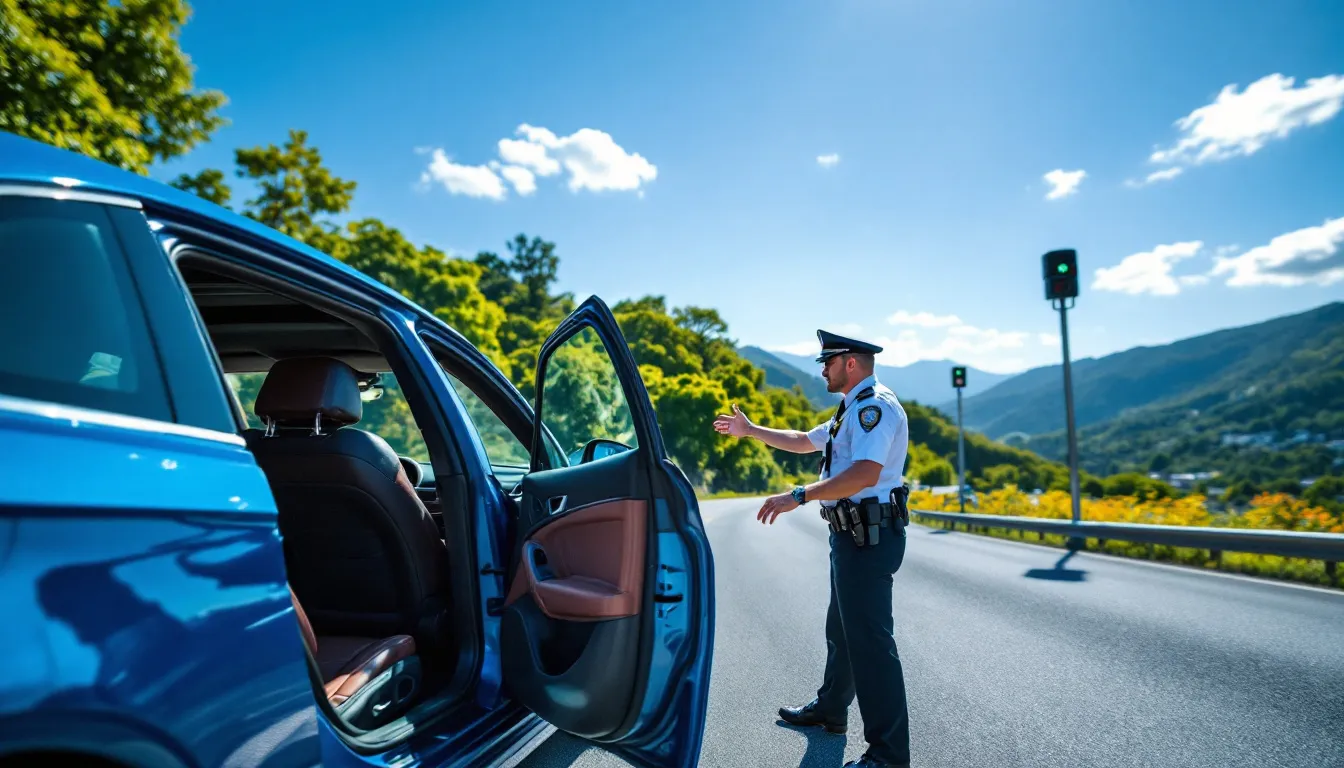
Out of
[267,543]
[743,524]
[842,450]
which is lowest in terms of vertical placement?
[743,524]

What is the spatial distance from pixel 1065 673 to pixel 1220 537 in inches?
223

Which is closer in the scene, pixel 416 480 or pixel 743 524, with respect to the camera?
pixel 416 480

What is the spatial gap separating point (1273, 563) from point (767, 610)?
21.2 feet

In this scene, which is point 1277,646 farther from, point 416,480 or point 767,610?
point 416,480

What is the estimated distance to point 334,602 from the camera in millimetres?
2855

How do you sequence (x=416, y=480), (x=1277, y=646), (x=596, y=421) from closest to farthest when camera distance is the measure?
1. (x=596, y=421)
2. (x=416, y=480)
3. (x=1277, y=646)

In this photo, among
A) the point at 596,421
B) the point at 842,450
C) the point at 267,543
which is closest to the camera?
the point at 267,543

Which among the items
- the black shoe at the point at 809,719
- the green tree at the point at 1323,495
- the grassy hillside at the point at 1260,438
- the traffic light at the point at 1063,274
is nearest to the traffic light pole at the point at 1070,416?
the traffic light at the point at 1063,274

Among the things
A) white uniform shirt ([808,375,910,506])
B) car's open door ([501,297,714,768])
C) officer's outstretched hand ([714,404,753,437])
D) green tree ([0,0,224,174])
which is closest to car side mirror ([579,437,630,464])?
car's open door ([501,297,714,768])

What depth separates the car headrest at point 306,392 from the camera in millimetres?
2658

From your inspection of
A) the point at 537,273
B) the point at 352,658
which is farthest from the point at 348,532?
the point at 537,273

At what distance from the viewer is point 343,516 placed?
8.82 ft

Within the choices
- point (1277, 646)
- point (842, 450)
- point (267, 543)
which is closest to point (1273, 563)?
point (1277, 646)

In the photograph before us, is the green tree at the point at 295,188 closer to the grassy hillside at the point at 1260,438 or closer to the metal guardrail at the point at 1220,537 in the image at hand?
the metal guardrail at the point at 1220,537
